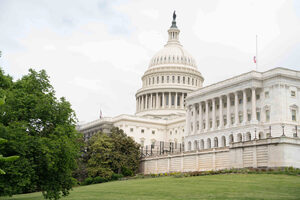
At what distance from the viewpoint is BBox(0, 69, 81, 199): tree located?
3067 cm

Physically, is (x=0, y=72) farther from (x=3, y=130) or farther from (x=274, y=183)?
(x=274, y=183)

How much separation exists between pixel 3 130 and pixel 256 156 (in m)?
33.6

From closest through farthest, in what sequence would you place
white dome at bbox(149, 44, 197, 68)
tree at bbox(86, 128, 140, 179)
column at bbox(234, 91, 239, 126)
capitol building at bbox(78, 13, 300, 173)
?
capitol building at bbox(78, 13, 300, 173)
tree at bbox(86, 128, 140, 179)
column at bbox(234, 91, 239, 126)
white dome at bbox(149, 44, 197, 68)

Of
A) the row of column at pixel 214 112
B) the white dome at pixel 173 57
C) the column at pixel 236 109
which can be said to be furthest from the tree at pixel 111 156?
the white dome at pixel 173 57

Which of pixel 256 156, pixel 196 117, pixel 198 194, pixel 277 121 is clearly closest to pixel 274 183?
pixel 198 194

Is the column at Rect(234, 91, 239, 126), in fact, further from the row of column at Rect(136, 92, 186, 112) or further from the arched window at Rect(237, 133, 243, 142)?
the row of column at Rect(136, 92, 186, 112)

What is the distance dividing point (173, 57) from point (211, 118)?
55620mm

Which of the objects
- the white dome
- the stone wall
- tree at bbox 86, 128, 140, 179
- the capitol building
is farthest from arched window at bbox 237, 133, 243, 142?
the white dome

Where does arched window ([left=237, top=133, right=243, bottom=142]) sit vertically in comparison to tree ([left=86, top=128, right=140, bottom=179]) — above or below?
above

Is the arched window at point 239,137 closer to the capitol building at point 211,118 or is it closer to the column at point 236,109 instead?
the capitol building at point 211,118

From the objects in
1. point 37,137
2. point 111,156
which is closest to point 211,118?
point 111,156

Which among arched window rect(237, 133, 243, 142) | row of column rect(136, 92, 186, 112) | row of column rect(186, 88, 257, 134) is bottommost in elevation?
arched window rect(237, 133, 243, 142)

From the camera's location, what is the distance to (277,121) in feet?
259

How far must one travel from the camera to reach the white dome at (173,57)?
147m
